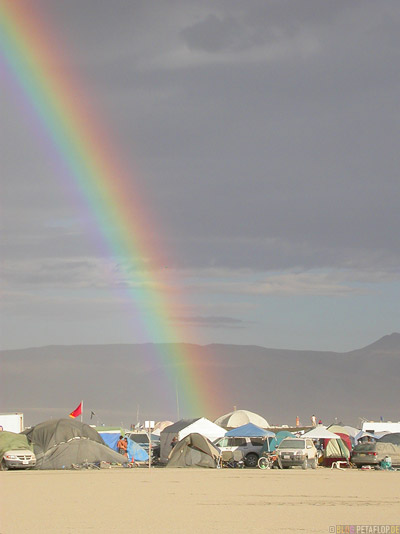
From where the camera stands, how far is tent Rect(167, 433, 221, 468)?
1667 inches

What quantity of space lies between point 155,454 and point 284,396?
118896 millimetres

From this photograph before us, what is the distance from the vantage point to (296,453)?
4066 cm

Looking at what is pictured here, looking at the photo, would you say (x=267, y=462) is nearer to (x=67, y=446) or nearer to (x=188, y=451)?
(x=188, y=451)

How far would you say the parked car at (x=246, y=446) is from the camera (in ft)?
148

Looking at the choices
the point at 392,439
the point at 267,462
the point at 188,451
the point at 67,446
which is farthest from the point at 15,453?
the point at 392,439

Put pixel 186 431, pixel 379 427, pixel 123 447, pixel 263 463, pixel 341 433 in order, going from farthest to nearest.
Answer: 1. pixel 379 427
2. pixel 341 433
3. pixel 186 431
4. pixel 123 447
5. pixel 263 463

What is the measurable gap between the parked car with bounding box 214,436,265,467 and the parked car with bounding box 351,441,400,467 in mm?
4832

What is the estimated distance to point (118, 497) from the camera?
2261 centimetres

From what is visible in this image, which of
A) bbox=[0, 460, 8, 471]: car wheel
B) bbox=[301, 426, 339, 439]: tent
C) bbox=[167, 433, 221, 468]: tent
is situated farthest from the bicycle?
bbox=[0, 460, 8, 471]: car wheel

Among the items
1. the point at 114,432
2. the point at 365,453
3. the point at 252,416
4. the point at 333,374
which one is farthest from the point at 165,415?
the point at 365,453

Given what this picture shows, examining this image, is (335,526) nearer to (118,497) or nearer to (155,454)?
(118,497)

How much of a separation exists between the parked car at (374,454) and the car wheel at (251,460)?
4.86 meters

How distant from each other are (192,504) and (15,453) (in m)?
20.8

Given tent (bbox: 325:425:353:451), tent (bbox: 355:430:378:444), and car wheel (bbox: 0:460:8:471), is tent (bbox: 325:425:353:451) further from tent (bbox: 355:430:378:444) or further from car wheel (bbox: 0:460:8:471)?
car wheel (bbox: 0:460:8:471)
